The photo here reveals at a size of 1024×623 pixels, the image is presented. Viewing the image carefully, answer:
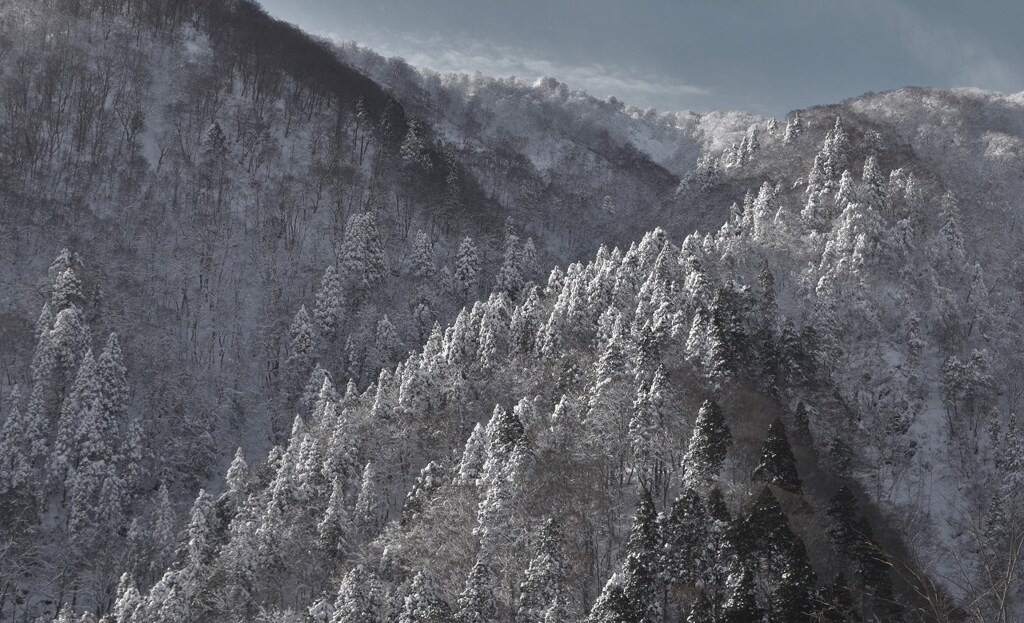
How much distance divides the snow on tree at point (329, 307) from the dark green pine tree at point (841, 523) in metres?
62.0

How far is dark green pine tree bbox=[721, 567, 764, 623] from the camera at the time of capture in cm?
3441

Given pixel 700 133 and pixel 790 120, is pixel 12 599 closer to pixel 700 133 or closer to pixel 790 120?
pixel 790 120

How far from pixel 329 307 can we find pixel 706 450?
59.8 meters

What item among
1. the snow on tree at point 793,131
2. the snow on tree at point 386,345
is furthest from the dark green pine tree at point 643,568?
the snow on tree at point 793,131

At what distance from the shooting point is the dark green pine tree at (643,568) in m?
35.4

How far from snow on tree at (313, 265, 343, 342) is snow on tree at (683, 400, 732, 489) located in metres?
56.1

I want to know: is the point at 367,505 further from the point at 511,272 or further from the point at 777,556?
the point at 511,272

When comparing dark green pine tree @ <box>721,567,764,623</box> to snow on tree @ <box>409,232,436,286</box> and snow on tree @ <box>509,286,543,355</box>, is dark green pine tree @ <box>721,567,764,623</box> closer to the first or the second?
snow on tree @ <box>509,286,543,355</box>

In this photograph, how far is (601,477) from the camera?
1938 inches

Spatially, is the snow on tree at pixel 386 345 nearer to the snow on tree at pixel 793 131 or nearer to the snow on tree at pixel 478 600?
the snow on tree at pixel 478 600

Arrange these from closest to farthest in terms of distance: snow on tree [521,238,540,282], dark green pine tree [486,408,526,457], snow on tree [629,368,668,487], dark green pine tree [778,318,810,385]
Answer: dark green pine tree [486,408,526,457]
snow on tree [629,368,668,487]
dark green pine tree [778,318,810,385]
snow on tree [521,238,540,282]

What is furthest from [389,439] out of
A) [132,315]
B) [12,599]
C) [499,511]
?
[132,315]

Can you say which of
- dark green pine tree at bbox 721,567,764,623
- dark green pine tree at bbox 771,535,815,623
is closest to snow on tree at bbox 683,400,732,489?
dark green pine tree at bbox 771,535,815,623

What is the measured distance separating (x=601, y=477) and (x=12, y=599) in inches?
1953
